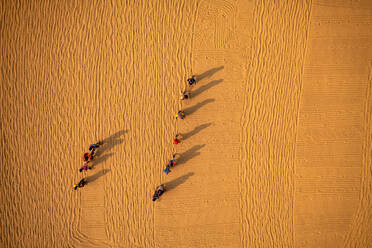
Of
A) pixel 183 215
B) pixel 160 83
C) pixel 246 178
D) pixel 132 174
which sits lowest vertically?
pixel 183 215

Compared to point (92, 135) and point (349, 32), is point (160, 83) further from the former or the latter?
point (349, 32)

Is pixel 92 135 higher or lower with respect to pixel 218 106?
lower

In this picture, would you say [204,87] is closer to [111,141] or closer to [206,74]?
[206,74]

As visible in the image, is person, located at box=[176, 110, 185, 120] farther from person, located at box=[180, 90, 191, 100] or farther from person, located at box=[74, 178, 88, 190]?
person, located at box=[74, 178, 88, 190]

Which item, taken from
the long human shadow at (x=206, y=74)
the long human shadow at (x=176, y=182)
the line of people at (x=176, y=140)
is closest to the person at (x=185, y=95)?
the line of people at (x=176, y=140)

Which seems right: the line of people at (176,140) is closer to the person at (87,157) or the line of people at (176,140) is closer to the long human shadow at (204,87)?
the long human shadow at (204,87)

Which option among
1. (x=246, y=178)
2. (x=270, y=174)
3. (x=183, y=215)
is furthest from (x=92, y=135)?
(x=270, y=174)
